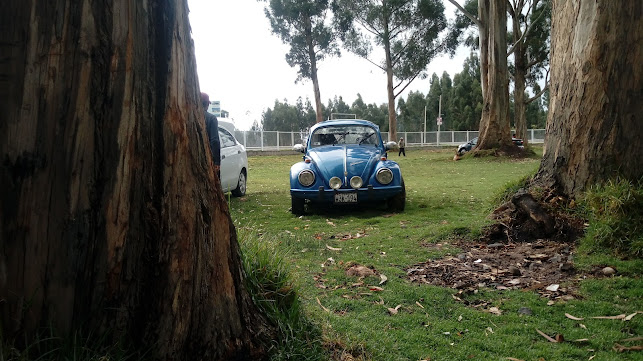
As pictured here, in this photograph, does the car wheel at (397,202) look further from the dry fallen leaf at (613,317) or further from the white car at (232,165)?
the dry fallen leaf at (613,317)

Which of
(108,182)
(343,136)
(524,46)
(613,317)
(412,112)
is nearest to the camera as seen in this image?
(108,182)

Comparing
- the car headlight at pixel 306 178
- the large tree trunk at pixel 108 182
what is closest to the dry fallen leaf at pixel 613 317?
the large tree trunk at pixel 108 182

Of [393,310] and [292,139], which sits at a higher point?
[292,139]

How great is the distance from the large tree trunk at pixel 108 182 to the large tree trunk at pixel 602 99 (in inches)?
173

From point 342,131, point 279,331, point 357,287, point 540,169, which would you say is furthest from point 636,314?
point 342,131

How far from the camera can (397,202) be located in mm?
7840

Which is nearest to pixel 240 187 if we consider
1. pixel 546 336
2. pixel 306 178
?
pixel 306 178

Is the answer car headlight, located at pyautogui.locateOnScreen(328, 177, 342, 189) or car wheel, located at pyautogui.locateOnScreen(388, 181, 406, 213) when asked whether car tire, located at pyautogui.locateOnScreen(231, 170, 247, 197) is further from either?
car wheel, located at pyautogui.locateOnScreen(388, 181, 406, 213)

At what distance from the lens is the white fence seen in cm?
A: 3306

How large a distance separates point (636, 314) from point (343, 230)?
12.7 feet

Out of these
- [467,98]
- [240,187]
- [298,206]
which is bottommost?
[298,206]

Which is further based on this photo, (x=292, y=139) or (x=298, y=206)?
(x=292, y=139)

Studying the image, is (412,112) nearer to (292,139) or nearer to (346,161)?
(292,139)

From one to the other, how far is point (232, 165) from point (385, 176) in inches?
142
